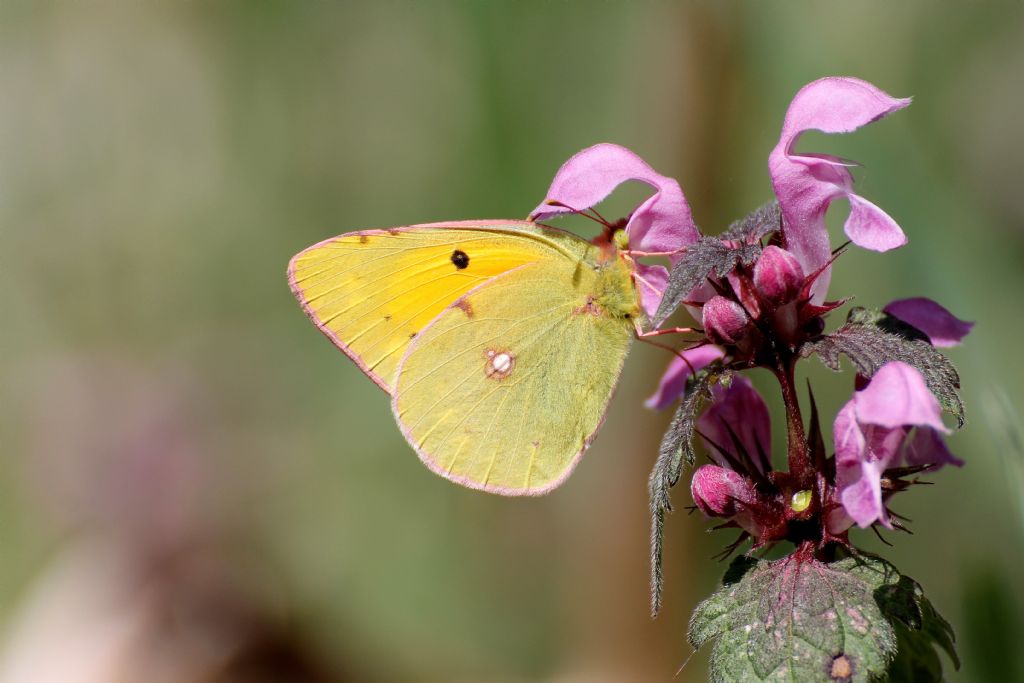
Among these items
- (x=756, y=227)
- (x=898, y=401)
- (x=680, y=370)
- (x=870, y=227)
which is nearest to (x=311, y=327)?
(x=680, y=370)

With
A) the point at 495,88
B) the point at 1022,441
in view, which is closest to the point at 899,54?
the point at 495,88

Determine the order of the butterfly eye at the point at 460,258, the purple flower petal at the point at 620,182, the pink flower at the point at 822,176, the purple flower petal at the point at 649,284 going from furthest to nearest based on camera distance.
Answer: the butterfly eye at the point at 460,258 < the purple flower petal at the point at 649,284 < the purple flower petal at the point at 620,182 < the pink flower at the point at 822,176

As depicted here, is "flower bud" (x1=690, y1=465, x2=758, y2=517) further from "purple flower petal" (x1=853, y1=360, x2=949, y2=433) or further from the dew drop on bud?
"purple flower petal" (x1=853, y1=360, x2=949, y2=433)

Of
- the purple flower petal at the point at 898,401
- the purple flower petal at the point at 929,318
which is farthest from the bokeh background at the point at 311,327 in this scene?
the purple flower petal at the point at 898,401

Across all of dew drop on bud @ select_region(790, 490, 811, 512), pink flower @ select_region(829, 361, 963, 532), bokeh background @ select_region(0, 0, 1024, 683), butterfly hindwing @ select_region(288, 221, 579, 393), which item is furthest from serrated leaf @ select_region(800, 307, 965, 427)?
bokeh background @ select_region(0, 0, 1024, 683)

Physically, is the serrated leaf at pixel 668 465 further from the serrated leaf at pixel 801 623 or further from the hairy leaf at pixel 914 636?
the hairy leaf at pixel 914 636

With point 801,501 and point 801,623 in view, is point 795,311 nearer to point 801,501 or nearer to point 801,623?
point 801,501

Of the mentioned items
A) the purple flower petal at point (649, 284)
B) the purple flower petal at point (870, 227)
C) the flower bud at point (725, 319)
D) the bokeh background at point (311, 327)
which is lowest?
the bokeh background at point (311, 327)
